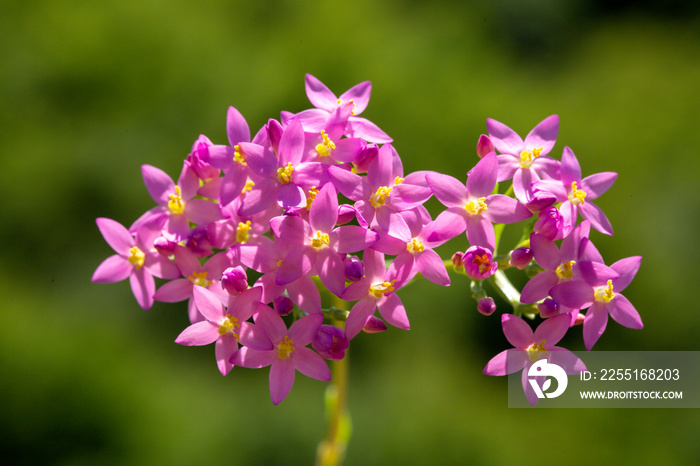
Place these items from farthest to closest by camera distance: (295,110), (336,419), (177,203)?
1. (295,110)
2. (336,419)
3. (177,203)

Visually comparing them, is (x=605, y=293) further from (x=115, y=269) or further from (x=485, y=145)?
(x=115, y=269)

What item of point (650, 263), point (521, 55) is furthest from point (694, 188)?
point (521, 55)

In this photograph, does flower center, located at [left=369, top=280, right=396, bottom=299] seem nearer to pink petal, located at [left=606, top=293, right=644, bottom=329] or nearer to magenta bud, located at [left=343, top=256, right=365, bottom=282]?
magenta bud, located at [left=343, top=256, right=365, bottom=282]

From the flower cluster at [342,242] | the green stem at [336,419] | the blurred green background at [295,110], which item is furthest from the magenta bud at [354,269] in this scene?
the blurred green background at [295,110]

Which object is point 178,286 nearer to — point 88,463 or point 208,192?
point 208,192

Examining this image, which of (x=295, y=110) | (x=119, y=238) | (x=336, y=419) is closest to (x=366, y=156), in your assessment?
(x=119, y=238)

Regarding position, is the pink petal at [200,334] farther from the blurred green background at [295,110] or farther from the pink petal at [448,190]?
the blurred green background at [295,110]
